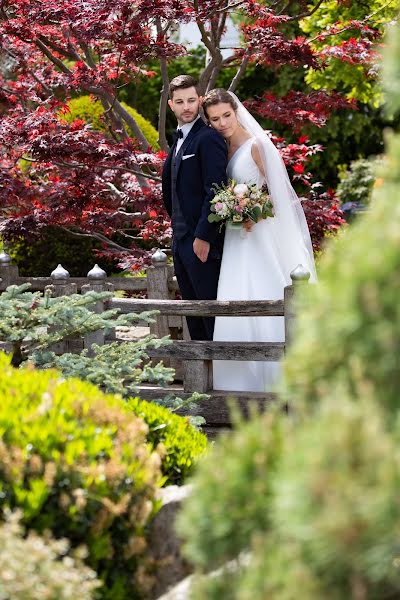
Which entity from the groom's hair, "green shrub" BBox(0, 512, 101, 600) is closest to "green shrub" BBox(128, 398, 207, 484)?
"green shrub" BBox(0, 512, 101, 600)

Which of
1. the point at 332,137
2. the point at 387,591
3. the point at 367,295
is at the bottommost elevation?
the point at 332,137

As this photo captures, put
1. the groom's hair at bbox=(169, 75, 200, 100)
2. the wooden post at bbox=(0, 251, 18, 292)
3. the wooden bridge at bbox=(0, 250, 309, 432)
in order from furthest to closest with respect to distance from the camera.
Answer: the wooden post at bbox=(0, 251, 18, 292)
the groom's hair at bbox=(169, 75, 200, 100)
the wooden bridge at bbox=(0, 250, 309, 432)

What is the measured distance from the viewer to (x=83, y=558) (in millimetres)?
3264

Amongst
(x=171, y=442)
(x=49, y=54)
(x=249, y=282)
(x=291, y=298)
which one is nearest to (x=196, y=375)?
(x=249, y=282)

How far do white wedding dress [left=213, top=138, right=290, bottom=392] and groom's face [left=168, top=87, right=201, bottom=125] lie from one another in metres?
0.41

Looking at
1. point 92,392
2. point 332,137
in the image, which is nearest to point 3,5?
point 92,392

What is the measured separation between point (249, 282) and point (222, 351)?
60 centimetres

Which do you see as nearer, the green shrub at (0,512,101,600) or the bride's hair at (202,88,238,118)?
the green shrub at (0,512,101,600)

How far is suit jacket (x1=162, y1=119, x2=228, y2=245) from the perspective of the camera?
6.60 metres

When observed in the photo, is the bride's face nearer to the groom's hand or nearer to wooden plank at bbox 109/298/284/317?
the groom's hand

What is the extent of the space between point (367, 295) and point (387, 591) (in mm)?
762

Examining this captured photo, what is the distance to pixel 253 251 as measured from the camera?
6.82 metres

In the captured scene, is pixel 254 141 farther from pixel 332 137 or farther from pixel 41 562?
pixel 332 137

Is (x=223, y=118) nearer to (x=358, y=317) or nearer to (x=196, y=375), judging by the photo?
(x=196, y=375)
